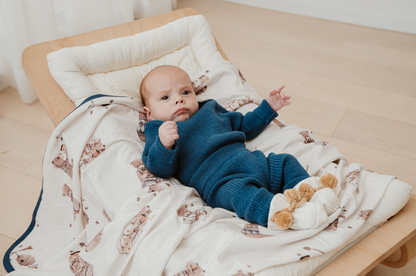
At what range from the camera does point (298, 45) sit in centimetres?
237

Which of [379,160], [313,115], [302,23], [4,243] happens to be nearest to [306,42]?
[302,23]

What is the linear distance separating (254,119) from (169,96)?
0.27 meters

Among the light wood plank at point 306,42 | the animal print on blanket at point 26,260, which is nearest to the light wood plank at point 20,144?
the animal print on blanket at point 26,260

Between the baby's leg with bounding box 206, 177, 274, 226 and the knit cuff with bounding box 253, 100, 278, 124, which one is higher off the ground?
the knit cuff with bounding box 253, 100, 278, 124

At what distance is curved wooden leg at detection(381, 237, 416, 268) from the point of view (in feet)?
3.16

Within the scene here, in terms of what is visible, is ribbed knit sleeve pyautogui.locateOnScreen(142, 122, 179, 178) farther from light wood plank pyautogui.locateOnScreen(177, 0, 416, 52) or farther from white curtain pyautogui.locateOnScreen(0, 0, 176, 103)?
light wood plank pyautogui.locateOnScreen(177, 0, 416, 52)

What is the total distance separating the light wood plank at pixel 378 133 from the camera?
164cm

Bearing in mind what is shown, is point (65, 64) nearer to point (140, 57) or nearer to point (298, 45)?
point (140, 57)

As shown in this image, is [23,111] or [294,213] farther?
[23,111]

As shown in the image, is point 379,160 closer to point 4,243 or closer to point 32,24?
point 4,243

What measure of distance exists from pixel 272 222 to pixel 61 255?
58 centimetres

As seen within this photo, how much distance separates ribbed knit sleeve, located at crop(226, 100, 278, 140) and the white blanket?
3 centimetres

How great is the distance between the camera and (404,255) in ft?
3.26

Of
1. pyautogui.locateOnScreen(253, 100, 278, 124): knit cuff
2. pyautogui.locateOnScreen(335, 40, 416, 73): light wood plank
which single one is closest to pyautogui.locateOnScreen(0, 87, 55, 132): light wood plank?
pyautogui.locateOnScreen(253, 100, 278, 124): knit cuff
